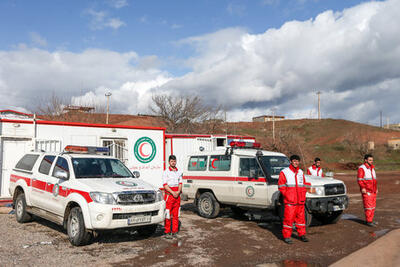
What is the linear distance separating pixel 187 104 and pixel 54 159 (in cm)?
2433

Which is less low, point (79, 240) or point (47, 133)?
point (47, 133)

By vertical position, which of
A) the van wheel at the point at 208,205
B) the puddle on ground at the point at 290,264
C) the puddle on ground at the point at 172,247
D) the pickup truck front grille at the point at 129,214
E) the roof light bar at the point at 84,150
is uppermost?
the roof light bar at the point at 84,150

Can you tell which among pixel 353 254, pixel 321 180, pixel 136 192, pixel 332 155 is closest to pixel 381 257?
pixel 353 254

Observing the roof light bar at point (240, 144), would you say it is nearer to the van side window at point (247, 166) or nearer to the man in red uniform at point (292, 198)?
the van side window at point (247, 166)

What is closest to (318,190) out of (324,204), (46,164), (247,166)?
(324,204)

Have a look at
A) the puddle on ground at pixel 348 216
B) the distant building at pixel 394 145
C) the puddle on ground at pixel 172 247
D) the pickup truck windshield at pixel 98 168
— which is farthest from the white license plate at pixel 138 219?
the distant building at pixel 394 145

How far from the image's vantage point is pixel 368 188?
920 centimetres

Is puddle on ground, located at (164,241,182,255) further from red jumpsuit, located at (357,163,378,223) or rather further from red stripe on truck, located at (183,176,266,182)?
red jumpsuit, located at (357,163,378,223)

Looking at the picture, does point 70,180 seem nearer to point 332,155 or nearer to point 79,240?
point 79,240

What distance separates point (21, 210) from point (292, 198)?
6773 millimetres

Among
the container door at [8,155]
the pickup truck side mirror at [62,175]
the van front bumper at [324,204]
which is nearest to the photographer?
the pickup truck side mirror at [62,175]

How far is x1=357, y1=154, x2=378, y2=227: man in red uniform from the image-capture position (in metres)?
9.00

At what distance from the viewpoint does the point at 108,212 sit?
6.68m

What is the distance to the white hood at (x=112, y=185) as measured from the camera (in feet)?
22.7
